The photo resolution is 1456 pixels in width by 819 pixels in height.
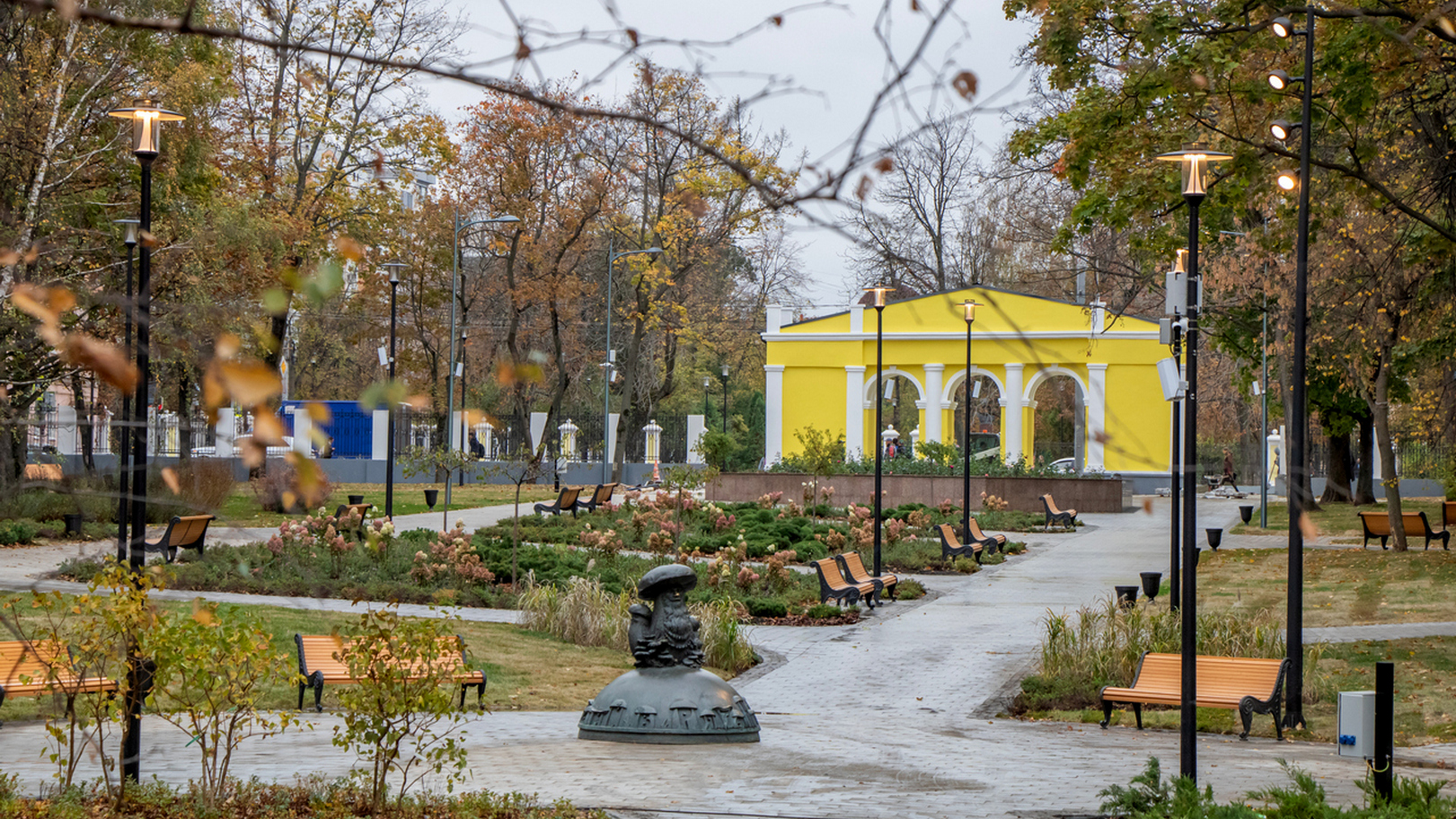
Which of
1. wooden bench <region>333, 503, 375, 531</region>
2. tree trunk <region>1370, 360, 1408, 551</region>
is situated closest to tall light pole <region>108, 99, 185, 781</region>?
wooden bench <region>333, 503, 375, 531</region>

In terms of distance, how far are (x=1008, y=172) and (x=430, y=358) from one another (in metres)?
23.1

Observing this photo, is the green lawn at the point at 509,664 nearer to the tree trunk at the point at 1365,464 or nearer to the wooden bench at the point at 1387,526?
the wooden bench at the point at 1387,526

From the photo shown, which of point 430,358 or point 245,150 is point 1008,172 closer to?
point 245,150

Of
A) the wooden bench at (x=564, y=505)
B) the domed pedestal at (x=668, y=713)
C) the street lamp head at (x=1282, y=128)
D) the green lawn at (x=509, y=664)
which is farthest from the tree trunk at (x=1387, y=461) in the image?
the domed pedestal at (x=668, y=713)

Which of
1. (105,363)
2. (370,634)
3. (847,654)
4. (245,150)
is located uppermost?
(245,150)

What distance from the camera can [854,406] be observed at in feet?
148

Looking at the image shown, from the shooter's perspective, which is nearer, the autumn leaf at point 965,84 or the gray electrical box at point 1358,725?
the autumn leaf at point 965,84

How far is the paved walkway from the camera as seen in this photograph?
23.6 ft

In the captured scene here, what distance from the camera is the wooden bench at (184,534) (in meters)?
17.0

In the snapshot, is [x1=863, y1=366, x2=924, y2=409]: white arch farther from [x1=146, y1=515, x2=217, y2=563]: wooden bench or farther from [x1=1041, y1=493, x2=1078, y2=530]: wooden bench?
[x1=146, y1=515, x2=217, y2=563]: wooden bench

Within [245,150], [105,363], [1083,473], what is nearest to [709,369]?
[1083,473]

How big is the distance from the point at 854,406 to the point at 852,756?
36.7 metres

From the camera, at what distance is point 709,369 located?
63.1 metres

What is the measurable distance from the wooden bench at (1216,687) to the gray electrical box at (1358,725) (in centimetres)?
256
